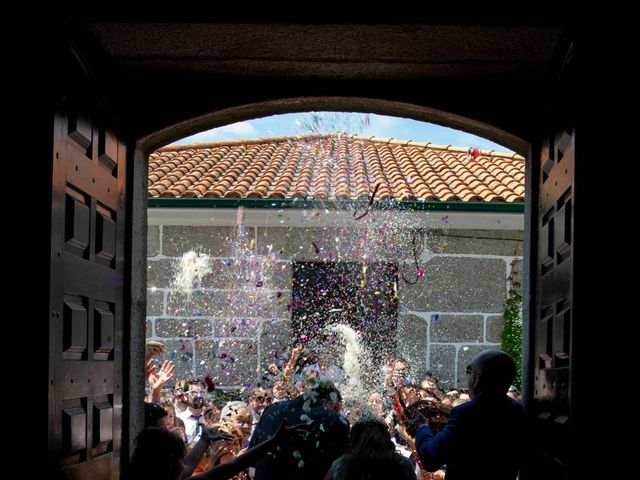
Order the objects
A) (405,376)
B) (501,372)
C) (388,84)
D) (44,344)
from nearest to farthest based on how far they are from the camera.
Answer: (44,344) < (501,372) < (388,84) < (405,376)

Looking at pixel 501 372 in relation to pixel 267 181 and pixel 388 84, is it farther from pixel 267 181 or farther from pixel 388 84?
pixel 267 181

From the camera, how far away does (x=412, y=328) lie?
531 inches

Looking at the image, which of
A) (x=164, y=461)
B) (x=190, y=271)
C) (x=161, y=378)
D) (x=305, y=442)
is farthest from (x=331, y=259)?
(x=164, y=461)

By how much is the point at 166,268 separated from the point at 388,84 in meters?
9.20

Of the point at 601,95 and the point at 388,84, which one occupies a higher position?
the point at 388,84

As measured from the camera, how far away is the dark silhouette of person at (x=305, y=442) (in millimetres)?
4871

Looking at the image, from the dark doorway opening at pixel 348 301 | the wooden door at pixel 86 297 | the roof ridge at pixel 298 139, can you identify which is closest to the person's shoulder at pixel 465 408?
the wooden door at pixel 86 297

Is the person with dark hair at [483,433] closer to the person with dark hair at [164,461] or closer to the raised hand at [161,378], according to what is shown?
the person with dark hair at [164,461]

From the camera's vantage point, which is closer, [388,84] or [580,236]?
[580,236]

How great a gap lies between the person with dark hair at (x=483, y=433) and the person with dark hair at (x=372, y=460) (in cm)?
18

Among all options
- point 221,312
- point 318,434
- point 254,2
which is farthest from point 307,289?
point 254,2

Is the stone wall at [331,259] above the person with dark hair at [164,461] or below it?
above

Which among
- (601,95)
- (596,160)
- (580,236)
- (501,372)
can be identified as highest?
(601,95)

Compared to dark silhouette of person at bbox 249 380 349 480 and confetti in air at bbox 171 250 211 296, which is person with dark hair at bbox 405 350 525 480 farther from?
confetti in air at bbox 171 250 211 296
